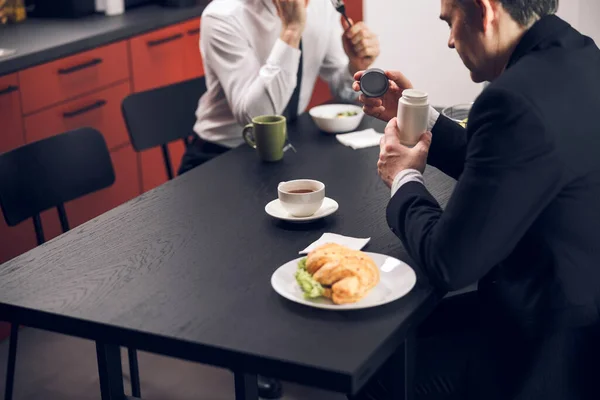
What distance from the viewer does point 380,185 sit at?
2.02m

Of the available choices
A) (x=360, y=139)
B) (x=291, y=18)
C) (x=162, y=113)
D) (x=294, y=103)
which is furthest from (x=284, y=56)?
(x=162, y=113)

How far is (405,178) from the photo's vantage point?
163 centimetres

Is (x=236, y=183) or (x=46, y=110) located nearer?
(x=236, y=183)

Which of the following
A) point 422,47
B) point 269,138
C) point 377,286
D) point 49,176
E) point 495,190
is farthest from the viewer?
point 422,47

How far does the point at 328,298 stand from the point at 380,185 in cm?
59

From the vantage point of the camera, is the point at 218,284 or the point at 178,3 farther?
the point at 178,3

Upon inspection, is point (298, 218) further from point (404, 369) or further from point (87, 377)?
point (87, 377)

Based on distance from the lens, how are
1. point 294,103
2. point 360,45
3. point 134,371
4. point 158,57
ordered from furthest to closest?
point 158,57, point 294,103, point 360,45, point 134,371

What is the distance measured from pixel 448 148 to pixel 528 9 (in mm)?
482

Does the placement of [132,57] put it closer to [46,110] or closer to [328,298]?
[46,110]

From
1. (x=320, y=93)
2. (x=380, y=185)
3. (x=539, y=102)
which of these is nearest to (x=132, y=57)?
(x=320, y=93)

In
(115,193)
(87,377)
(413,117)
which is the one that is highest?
(413,117)

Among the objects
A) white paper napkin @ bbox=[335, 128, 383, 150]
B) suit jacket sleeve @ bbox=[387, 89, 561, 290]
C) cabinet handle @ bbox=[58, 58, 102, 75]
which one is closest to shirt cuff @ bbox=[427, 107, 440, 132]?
white paper napkin @ bbox=[335, 128, 383, 150]

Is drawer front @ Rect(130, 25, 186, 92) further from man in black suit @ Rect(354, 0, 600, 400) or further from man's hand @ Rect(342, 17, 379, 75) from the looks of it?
man in black suit @ Rect(354, 0, 600, 400)
